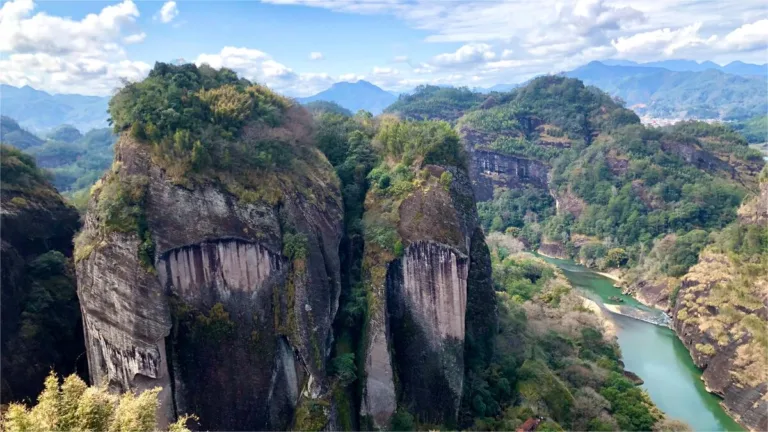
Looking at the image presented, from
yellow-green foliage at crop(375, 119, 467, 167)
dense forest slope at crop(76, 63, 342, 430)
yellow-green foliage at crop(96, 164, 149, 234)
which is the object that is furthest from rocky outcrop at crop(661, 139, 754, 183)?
yellow-green foliage at crop(96, 164, 149, 234)

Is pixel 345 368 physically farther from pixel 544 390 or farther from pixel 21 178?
pixel 21 178

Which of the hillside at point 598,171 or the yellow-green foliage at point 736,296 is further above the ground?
the hillside at point 598,171

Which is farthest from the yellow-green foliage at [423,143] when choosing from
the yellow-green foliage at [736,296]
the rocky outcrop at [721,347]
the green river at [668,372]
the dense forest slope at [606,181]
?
the dense forest slope at [606,181]

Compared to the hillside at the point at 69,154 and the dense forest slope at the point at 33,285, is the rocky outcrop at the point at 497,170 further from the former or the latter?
the dense forest slope at the point at 33,285

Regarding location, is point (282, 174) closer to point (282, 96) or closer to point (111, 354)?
point (282, 96)

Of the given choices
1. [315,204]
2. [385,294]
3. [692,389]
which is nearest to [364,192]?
[315,204]

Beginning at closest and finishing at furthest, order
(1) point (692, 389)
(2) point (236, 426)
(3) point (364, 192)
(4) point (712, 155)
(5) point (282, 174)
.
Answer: (2) point (236, 426) → (5) point (282, 174) → (3) point (364, 192) → (1) point (692, 389) → (4) point (712, 155)
